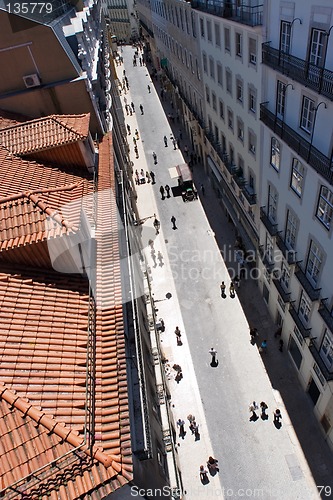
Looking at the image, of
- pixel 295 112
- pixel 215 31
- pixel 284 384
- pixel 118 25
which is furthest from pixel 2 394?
pixel 118 25

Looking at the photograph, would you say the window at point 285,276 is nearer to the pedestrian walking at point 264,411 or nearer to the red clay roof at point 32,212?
the pedestrian walking at point 264,411

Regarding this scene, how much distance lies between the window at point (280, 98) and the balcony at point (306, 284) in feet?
24.9

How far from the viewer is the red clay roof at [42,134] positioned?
1586 cm

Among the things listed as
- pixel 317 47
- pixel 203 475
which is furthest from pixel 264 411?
pixel 317 47

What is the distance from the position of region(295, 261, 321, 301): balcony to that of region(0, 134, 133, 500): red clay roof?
940 cm

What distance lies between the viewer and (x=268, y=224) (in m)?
20.5

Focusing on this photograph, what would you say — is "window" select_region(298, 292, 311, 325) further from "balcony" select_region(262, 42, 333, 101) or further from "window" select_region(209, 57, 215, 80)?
"window" select_region(209, 57, 215, 80)

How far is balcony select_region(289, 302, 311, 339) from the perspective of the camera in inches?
695

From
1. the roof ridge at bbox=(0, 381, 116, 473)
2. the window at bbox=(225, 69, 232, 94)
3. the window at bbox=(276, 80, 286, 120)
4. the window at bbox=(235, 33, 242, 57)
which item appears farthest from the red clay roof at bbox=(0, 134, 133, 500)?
the window at bbox=(225, 69, 232, 94)

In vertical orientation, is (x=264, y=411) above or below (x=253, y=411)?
below

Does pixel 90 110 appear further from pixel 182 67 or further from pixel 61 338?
pixel 182 67

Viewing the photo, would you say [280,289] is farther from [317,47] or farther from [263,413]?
[317,47]

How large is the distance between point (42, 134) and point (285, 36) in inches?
464

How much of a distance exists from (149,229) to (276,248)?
16.7 meters
